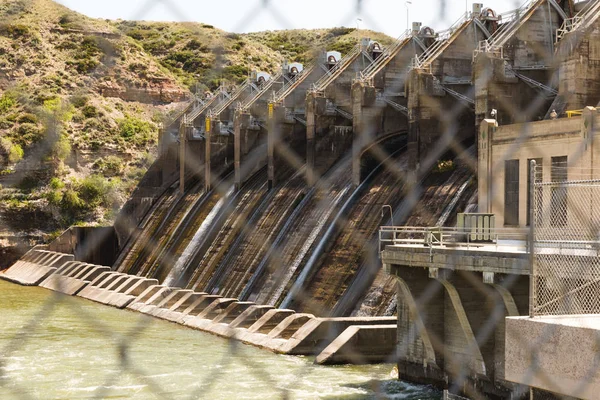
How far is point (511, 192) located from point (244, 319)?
268 cm

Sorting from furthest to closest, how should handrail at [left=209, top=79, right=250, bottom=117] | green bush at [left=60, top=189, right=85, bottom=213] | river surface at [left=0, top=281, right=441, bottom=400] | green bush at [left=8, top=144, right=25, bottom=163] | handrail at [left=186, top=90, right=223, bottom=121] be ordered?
1. green bush at [left=60, top=189, right=85, bottom=213]
2. handrail at [left=186, top=90, right=223, bottom=121]
3. handrail at [left=209, top=79, right=250, bottom=117]
4. green bush at [left=8, top=144, right=25, bottom=163]
5. river surface at [left=0, top=281, right=441, bottom=400]

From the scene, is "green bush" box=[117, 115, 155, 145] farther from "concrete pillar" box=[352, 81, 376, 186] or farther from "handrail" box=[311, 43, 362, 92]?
"concrete pillar" box=[352, 81, 376, 186]

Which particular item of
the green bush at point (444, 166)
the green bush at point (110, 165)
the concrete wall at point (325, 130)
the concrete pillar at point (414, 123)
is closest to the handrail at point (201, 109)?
the green bush at point (110, 165)

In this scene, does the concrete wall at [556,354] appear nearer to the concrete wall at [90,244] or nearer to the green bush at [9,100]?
the green bush at [9,100]

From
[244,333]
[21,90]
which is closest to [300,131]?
[244,333]

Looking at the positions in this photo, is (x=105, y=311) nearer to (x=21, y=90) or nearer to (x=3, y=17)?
(x=21, y=90)

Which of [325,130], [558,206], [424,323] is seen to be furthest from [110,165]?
[558,206]

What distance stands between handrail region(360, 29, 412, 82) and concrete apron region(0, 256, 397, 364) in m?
2.94

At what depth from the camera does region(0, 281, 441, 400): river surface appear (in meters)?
5.57

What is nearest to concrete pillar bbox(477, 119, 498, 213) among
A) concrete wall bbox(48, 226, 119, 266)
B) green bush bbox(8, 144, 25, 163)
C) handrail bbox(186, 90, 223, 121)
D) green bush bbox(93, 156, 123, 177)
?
green bush bbox(8, 144, 25, 163)

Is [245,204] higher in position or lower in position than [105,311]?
higher

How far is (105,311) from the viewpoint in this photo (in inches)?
404

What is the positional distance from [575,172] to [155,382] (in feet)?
9.55

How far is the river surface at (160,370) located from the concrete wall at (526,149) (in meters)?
1.47
